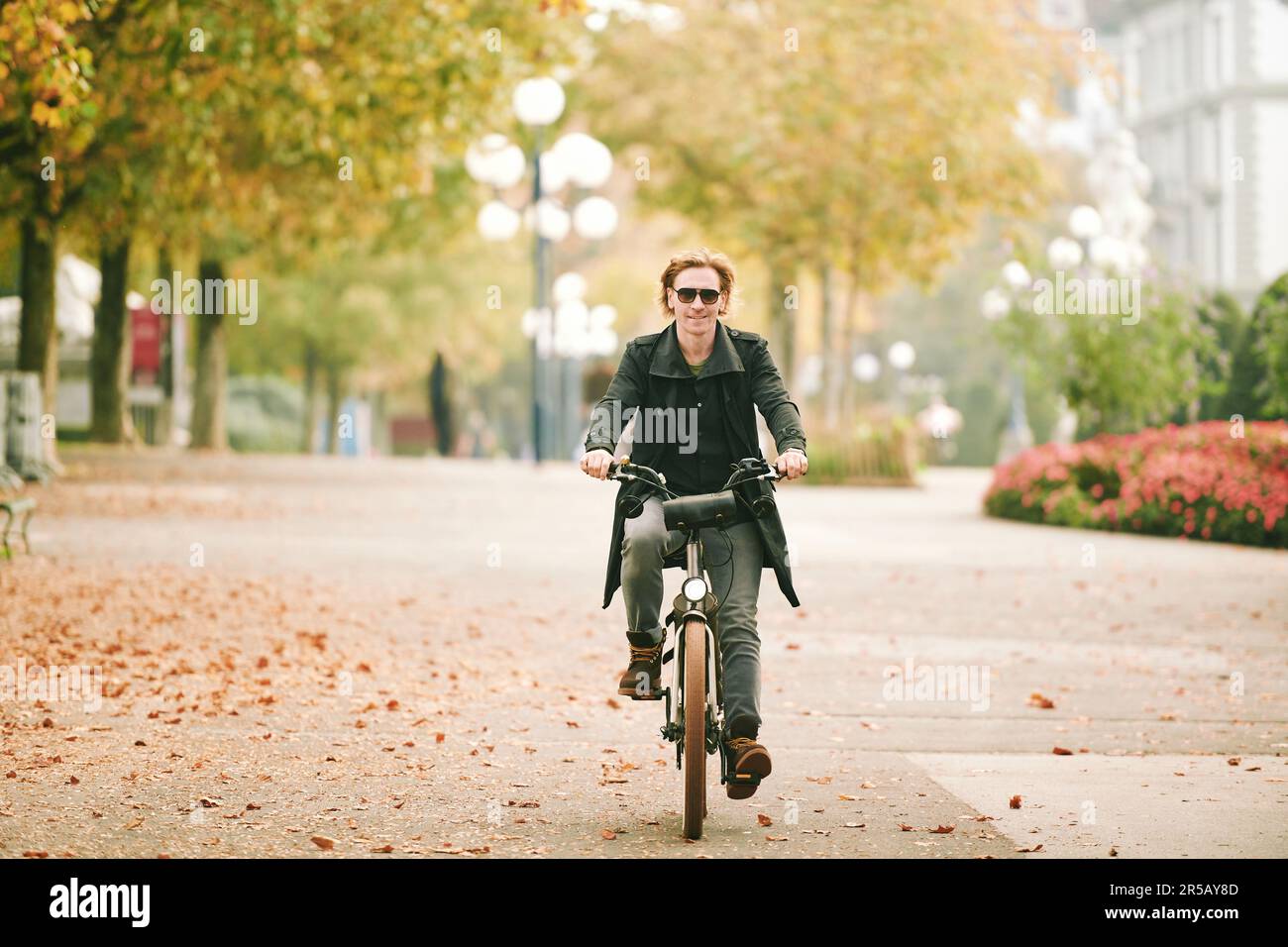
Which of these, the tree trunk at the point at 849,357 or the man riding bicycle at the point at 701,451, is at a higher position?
the tree trunk at the point at 849,357

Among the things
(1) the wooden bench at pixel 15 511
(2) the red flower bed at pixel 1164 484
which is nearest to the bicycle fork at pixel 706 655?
(1) the wooden bench at pixel 15 511

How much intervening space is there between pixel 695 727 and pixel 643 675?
0.39 metres

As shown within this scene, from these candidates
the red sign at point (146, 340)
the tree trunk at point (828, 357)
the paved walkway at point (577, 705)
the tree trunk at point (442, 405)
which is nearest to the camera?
the paved walkway at point (577, 705)

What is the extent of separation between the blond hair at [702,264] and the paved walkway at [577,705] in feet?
5.86

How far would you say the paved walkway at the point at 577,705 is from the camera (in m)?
6.15

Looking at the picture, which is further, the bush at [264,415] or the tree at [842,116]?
the bush at [264,415]

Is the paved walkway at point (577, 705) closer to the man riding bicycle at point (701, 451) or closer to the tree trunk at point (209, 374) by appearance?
the man riding bicycle at point (701, 451)

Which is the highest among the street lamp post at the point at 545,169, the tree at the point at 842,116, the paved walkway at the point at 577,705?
the tree at the point at 842,116

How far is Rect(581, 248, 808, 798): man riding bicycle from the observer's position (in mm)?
6121

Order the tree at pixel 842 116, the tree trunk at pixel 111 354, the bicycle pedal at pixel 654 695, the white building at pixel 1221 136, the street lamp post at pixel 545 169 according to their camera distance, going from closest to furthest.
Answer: the bicycle pedal at pixel 654 695
the street lamp post at pixel 545 169
the tree at pixel 842 116
the tree trunk at pixel 111 354
the white building at pixel 1221 136

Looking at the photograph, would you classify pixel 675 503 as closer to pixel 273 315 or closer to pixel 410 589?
pixel 410 589

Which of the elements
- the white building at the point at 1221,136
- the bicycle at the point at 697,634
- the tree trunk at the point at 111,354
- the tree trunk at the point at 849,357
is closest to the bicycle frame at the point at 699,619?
the bicycle at the point at 697,634
